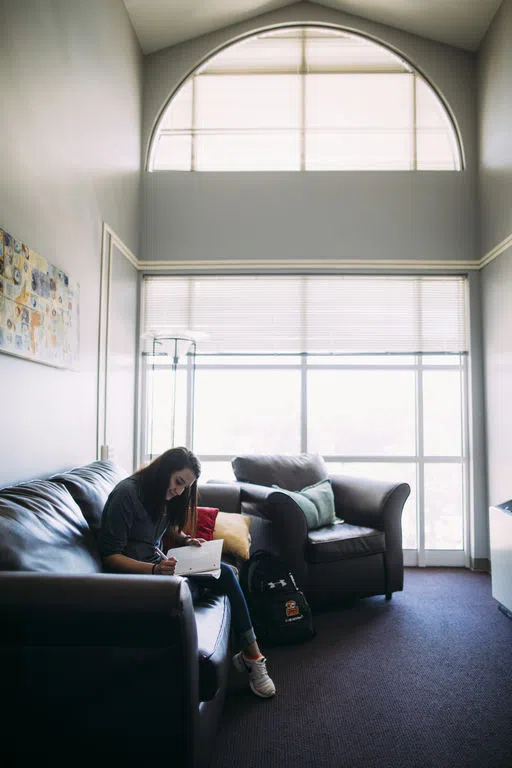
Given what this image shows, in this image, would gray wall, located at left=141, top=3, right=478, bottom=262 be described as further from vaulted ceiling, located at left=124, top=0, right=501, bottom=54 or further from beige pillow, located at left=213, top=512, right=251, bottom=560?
beige pillow, located at left=213, top=512, right=251, bottom=560

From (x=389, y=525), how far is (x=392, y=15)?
3879 millimetres

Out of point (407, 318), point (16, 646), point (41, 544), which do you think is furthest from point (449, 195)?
point (16, 646)

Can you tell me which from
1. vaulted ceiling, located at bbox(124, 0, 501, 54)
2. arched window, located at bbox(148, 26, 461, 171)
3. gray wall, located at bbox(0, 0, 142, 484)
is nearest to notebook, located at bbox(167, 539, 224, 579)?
gray wall, located at bbox(0, 0, 142, 484)

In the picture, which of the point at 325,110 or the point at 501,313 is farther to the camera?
the point at 325,110

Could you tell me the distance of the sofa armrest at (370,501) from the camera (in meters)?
3.55

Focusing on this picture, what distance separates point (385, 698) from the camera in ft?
7.50

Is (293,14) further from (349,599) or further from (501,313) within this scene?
(349,599)

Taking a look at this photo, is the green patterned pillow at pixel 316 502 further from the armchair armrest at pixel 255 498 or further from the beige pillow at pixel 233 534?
the beige pillow at pixel 233 534

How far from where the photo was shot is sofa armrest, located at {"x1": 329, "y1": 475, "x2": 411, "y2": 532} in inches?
140

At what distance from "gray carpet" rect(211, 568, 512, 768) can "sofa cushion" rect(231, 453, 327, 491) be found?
2.93 ft

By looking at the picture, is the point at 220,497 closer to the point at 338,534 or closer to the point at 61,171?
the point at 338,534

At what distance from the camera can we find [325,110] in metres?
4.66

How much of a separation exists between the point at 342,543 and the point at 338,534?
0.08m

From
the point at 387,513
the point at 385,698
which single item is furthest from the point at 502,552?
the point at 385,698
